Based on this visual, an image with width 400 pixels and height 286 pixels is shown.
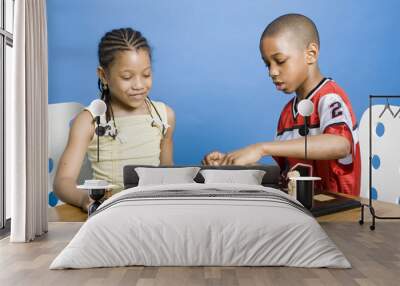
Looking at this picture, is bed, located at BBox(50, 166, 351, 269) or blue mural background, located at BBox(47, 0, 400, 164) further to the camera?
blue mural background, located at BBox(47, 0, 400, 164)

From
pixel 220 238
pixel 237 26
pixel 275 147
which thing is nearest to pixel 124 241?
pixel 220 238

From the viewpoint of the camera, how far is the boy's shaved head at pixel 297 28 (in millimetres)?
7613

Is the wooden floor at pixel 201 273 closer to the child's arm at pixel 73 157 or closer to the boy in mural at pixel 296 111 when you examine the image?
the child's arm at pixel 73 157

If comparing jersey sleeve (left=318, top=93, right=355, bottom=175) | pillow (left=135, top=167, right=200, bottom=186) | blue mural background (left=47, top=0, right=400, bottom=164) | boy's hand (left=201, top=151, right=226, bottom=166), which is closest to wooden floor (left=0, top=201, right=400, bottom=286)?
pillow (left=135, top=167, right=200, bottom=186)

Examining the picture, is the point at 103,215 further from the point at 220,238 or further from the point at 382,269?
the point at 382,269

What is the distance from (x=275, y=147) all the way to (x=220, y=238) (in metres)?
3.27

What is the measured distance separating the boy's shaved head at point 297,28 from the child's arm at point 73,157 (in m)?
2.65

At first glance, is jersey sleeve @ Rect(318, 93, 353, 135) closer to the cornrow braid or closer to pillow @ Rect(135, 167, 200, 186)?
pillow @ Rect(135, 167, 200, 186)

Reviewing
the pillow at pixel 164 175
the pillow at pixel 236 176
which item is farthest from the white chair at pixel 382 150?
the pillow at pixel 164 175

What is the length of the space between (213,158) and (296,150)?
105 centimetres

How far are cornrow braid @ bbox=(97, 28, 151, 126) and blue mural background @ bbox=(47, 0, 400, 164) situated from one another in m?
0.08

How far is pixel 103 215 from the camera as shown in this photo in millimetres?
4637

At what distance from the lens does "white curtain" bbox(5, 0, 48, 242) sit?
5.65 metres

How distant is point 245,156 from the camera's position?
7.57 metres
